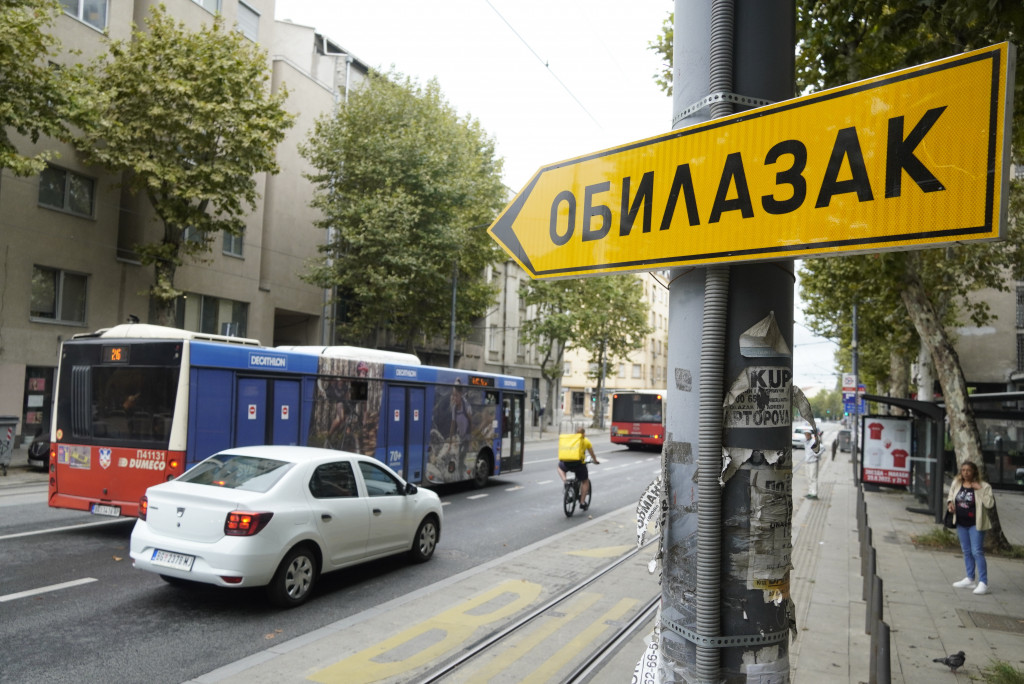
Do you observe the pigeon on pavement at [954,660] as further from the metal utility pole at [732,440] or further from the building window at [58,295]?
the building window at [58,295]

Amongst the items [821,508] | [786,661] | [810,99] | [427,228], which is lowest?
[821,508]

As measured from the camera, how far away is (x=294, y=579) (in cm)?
765

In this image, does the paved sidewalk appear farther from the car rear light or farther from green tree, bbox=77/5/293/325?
green tree, bbox=77/5/293/325

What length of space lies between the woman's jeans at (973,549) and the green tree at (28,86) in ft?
61.3

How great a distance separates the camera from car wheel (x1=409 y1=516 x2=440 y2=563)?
978 cm

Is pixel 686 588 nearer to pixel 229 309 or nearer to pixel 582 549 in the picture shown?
pixel 582 549

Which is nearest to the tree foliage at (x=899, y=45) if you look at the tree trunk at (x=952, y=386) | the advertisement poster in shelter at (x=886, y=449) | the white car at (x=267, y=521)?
the tree trunk at (x=952, y=386)

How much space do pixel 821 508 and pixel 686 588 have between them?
55.8 feet

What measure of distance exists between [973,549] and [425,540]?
7087 mm

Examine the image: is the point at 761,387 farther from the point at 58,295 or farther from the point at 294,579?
the point at 58,295

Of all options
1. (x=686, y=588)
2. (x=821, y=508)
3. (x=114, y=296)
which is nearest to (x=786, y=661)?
(x=686, y=588)

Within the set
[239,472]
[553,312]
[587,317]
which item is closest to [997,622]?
[239,472]

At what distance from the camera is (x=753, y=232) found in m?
2.18

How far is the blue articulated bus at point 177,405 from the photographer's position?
411 inches
